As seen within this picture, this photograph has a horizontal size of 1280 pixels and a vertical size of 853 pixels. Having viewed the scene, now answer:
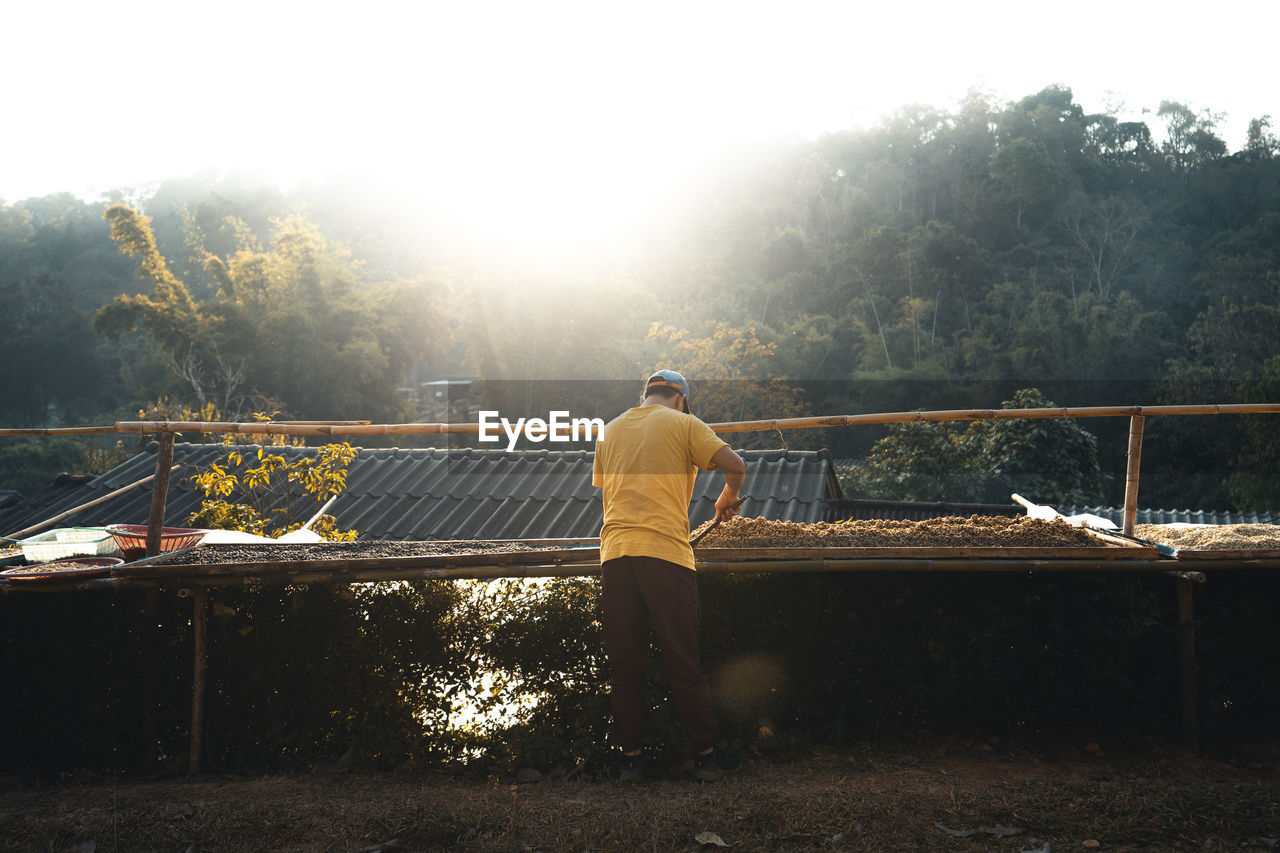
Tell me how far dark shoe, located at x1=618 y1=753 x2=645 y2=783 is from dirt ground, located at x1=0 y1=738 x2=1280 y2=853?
0.05 meters

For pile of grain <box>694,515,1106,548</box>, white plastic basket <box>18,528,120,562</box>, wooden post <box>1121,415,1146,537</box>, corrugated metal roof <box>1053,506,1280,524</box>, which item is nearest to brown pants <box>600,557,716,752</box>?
pile of grain <box>694,515,1106,548</box>

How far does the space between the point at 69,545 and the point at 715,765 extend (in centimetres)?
320

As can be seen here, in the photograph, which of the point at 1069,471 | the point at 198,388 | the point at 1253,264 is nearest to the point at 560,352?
the point at 198,388

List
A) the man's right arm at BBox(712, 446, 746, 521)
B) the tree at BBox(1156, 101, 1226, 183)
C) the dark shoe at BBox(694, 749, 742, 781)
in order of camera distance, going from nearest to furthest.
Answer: the man's right arm at BBox(712, 446, 746, 521) → the dark shoe at BBox(694, 749, 742, 781) → the tree at BBox(1156, 101, 1226, 183)

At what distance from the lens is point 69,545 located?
4086 mm

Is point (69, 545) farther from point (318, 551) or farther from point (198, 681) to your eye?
point (318, 551)

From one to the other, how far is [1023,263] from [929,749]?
4345 centimetres

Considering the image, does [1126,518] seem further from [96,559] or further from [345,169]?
[345,169]

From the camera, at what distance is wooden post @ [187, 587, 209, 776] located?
11.6 ft

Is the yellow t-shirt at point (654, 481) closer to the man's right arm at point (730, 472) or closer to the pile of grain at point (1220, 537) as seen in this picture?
the man's right arm at point (730, 472)

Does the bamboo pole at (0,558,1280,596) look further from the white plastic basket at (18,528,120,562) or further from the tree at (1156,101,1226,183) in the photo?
the tree at (1156,101,1226,183)

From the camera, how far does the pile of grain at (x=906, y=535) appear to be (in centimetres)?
353

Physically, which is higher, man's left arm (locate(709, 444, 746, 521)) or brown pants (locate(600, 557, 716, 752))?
man's left arm (locate(709, 444, 746, 521))

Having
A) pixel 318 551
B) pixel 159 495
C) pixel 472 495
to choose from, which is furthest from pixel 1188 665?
pixel 472 495
